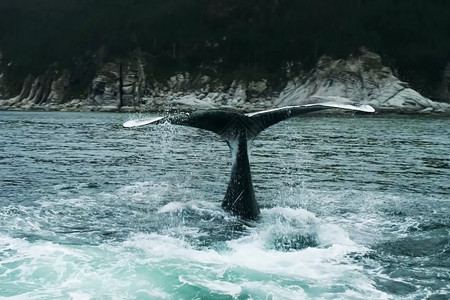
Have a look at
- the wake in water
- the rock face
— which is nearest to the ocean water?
the wake in water

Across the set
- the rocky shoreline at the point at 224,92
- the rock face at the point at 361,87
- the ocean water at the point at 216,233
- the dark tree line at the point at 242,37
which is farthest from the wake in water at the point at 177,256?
the dark tree line at the point at 242,37

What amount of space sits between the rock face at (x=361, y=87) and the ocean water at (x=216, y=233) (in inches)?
2549

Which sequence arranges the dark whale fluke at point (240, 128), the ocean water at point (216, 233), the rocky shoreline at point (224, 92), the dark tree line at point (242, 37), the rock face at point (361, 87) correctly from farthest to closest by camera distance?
the dark tree line at point (242, 37), the rocky shoreline at point (224, 92), the rock face at point (361, 87), the dark whale fluke at point (240, 128), the ocean water at point (216, 233)

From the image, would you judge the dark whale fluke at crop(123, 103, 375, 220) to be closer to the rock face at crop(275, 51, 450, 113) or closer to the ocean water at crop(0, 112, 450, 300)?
the ocean water at crop(0, 112, 450, 300)

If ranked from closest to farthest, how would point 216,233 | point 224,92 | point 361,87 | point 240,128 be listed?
point 216,233 → point 240,128 → point 361,87 → point 224,92

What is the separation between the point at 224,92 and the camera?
4601 inches

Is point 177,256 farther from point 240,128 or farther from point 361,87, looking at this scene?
point 361,87

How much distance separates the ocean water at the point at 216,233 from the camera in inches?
383

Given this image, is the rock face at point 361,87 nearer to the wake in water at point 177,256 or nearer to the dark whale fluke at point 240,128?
the dark whale fluke at point 240,128

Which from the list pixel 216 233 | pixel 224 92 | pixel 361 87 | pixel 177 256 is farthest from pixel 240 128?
pixel 224 92

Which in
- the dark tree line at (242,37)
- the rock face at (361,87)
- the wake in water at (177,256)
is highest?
the dark tree line at (242,37)

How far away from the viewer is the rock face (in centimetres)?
8812

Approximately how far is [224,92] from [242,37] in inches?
1155

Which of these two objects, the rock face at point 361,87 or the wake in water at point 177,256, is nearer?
the wake in water at point 177,256
